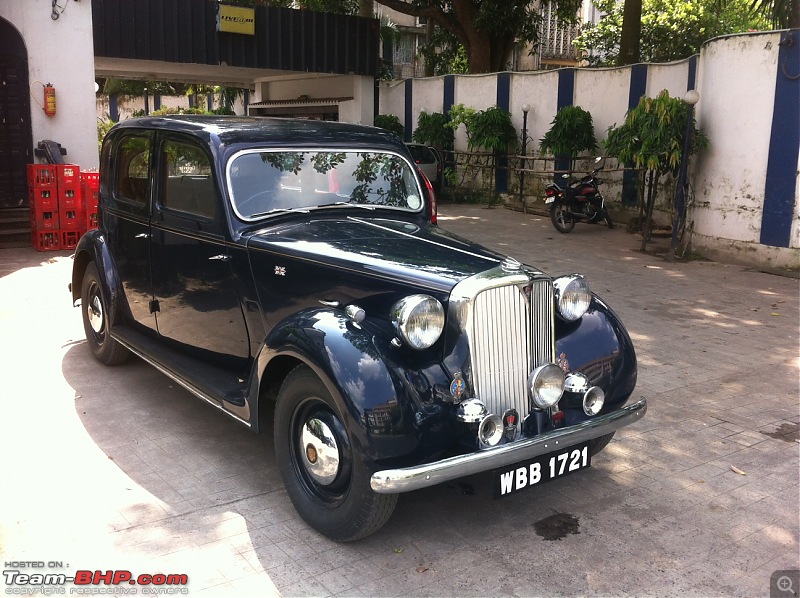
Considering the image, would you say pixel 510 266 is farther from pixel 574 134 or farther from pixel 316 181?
pixel 574 134

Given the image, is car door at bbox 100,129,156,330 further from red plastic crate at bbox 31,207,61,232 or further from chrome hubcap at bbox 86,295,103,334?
red plastic crate at bbox 31,207,61,232

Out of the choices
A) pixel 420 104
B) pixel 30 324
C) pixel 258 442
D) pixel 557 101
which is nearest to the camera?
pixel 258 442

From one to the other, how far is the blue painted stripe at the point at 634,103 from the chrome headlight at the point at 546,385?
10511 mm

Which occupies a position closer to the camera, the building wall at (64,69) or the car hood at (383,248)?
the car hood at (383,248)

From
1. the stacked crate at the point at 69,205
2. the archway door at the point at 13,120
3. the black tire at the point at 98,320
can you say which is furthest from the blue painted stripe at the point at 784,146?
the archway door at the point at 13,120

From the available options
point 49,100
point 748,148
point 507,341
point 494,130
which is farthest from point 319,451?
point 494,130

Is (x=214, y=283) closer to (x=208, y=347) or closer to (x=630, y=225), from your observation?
(x=208, y=347)

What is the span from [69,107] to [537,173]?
911 centimetres

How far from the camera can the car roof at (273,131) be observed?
4.54 metres

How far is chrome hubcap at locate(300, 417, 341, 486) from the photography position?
137 inches

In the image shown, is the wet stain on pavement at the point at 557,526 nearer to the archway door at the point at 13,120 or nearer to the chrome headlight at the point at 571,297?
the chrome headlight at the point at 571,297

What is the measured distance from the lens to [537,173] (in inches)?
628

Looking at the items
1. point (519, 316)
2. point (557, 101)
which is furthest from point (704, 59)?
point (519, 316)

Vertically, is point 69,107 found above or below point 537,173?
above
